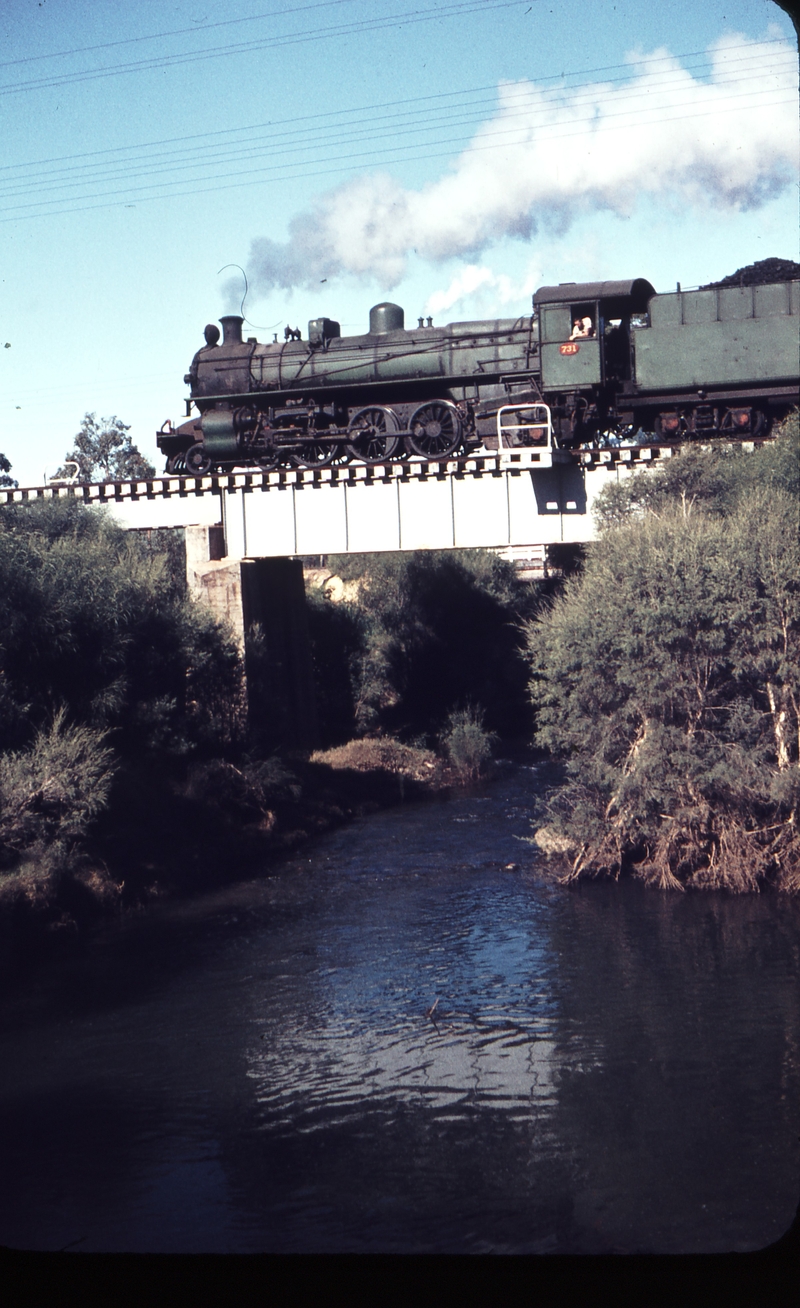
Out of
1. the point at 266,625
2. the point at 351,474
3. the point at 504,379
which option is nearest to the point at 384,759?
the point at 266,625

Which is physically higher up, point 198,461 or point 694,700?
point 198,461

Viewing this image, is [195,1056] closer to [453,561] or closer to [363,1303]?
[363,1303]

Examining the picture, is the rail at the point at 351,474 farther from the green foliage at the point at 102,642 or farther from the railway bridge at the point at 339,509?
the green foliage at the point at 102,642

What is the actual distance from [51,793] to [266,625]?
11.1m

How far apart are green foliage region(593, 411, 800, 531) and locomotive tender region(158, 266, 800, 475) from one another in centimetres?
51

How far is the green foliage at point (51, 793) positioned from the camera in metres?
18.1

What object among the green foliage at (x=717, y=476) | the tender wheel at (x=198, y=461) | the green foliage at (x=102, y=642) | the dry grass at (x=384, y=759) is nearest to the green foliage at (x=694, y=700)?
the green foliage at (x=717, y=476)

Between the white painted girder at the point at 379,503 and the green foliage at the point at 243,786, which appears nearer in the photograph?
the white painted girder at the point at 379,503

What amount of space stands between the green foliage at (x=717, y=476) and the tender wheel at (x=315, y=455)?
21.4 ft

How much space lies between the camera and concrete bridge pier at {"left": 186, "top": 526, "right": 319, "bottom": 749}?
27.0 meters

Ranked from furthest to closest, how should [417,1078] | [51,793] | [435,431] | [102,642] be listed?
1. [435,431]
2. [102,642]
3. [51,793]
4. [417,1078]

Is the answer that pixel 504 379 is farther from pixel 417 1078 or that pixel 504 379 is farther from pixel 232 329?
pixel 417 1078

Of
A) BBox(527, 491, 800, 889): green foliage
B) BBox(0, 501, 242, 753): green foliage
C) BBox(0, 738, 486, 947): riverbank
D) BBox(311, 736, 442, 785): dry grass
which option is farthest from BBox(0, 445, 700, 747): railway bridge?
BBox(527, 491, 800, 889): green foliage

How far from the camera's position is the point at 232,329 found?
2477cm
